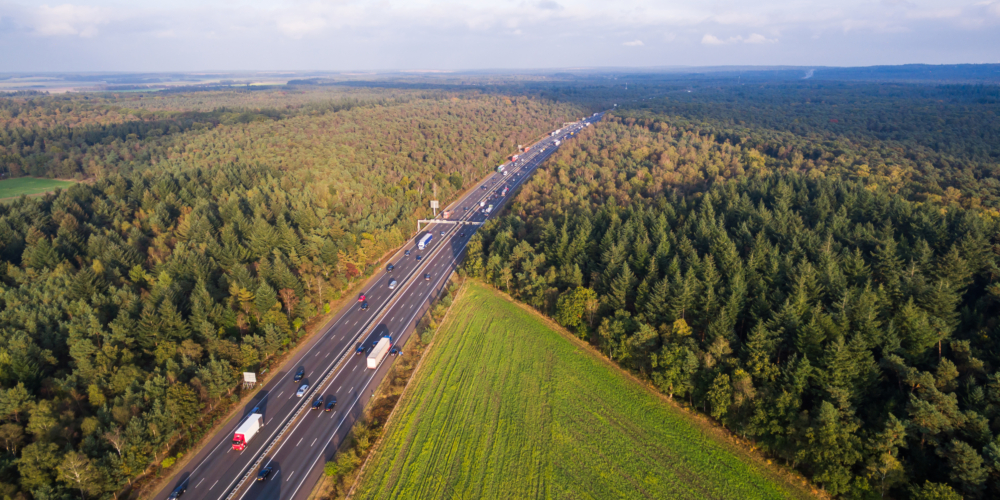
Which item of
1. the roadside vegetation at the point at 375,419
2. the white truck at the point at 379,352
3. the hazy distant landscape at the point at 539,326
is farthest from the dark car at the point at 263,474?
the white truck at the point at 379,352

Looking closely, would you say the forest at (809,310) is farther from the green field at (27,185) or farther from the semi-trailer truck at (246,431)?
the green field at (27,185)

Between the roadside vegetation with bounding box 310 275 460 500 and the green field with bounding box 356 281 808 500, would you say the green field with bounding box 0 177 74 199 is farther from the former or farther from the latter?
the green field with bounding box 356 281 808 500

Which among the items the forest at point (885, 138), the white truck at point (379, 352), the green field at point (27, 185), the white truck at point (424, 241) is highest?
the forest at point (885, 138)

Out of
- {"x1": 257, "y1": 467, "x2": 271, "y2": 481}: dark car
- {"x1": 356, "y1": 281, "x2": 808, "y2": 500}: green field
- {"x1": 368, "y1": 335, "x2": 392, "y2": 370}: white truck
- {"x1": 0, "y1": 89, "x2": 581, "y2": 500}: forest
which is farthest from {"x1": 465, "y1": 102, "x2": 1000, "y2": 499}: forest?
{"x1": 257, "y1": 467, "x2": 271, "y2": 481}: dark car

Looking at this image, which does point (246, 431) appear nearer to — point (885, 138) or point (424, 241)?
point (424, 241)

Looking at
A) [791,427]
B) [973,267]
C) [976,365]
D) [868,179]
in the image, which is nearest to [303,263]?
[791,427]

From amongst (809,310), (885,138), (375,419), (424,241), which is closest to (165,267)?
(375,419)

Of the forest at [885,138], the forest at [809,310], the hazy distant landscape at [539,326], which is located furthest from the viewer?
the forest at [885,138]
